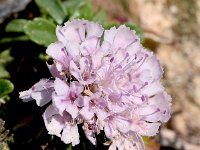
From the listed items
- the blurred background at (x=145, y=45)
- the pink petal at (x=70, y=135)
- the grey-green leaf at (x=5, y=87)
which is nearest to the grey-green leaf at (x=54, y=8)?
the blurred background at (x=145, y=45)

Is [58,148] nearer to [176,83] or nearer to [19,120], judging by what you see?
[19,120]

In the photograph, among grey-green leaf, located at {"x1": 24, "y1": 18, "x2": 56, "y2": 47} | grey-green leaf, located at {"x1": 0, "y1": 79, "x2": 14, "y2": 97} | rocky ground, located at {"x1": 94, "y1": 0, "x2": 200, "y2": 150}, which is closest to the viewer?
grey-green leaf, located at {"x1": 0, "y1": 79, "x2": 14, "y2": 97}

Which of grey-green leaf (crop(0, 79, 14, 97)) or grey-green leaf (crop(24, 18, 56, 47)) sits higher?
grey-green leaf (crop(24, 18, 56, 47))

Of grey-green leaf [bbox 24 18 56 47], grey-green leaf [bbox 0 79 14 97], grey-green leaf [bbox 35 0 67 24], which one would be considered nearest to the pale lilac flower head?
grey-green leaf [bbox 0 79 14 97]

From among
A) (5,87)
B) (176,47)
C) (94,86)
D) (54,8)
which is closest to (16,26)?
(54,8)

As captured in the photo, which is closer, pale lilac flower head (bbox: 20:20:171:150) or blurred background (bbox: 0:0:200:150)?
pale lilac flower head (bbox: 20:20:171:150)

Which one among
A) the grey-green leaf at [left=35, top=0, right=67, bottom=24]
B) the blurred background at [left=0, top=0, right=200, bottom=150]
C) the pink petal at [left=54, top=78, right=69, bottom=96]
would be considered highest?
the pink petal at [left=54, top=78, right=69, bottom=96]

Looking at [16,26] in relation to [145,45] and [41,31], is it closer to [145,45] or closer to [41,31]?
[41,31]

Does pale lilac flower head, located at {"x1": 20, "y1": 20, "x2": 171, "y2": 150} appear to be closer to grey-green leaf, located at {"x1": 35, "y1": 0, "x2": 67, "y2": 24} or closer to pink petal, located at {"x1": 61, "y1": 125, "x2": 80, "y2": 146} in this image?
pink petal, located at {"x1": 61, "y1": 125, "x2": 80, "y2": 146}
